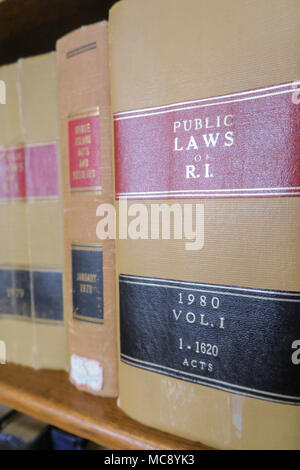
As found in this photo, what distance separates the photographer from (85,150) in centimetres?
39

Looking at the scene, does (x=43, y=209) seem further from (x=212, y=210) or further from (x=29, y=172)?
(x=212, y=210)

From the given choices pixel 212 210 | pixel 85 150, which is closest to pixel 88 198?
pixel 85 150

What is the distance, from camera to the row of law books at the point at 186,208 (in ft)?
0.92

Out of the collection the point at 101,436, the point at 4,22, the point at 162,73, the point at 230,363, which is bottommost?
the point at 101,436

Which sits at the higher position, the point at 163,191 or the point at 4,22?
the point at 4,22

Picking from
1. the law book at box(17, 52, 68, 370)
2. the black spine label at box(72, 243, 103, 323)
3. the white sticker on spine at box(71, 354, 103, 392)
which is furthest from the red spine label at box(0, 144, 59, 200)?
the white sticker on spine at box(71, 354, 103, 392)

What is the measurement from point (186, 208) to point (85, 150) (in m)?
0.16

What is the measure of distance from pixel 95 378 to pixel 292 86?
15.6 inches

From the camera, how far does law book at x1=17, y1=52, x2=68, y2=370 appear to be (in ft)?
1.46

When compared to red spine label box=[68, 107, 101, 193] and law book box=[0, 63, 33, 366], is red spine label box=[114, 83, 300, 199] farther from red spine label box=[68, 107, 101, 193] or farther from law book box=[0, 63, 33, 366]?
law book box=[0, 63, 33, 366]

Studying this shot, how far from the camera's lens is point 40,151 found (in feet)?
1.49

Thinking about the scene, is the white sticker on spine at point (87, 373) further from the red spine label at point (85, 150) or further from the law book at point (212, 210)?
the red spine label at point (85, 150)

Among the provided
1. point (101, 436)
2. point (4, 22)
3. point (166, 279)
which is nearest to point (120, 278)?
point (166, 279)
